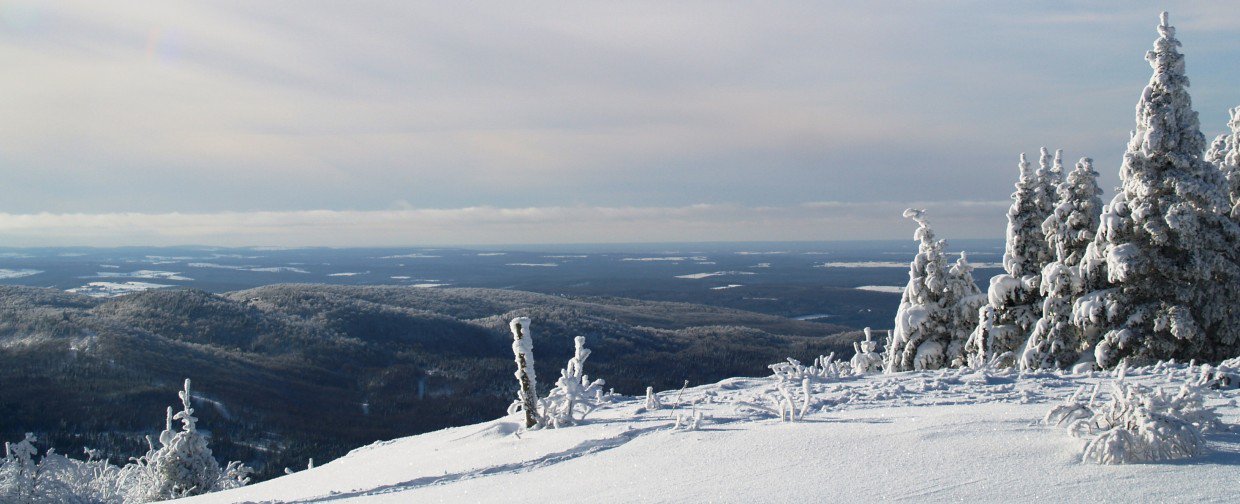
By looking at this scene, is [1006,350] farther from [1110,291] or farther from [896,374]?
[896,374]

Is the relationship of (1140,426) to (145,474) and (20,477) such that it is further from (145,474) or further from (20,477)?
(145,474)

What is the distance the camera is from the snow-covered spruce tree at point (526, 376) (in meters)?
10.2

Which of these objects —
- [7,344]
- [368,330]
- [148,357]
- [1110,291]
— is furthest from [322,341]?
[1110,291]

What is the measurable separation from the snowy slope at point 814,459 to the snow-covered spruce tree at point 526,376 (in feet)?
1.21

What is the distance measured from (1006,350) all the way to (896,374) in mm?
11036

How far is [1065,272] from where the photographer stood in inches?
751

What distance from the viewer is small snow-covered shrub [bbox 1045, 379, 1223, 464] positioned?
5.45 m

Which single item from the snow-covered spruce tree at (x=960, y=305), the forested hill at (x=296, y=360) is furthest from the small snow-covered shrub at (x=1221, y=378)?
the forested hill at (x=296, y=360)

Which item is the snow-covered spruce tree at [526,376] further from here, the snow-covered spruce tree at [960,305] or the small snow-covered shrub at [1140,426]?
the snow-covered spruce tree at [960,305]

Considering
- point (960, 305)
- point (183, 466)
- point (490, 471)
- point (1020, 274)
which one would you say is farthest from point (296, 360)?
point (490, 471)

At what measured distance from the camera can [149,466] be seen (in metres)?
18.5

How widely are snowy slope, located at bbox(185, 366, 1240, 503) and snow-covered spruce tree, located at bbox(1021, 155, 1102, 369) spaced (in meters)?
8.59

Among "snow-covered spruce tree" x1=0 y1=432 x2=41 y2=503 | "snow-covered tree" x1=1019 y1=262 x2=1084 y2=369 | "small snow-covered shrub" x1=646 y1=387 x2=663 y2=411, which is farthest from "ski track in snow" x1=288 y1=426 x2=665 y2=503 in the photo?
"snow-covered tree" x1=1019 y1=262 x2=1084 y2=369

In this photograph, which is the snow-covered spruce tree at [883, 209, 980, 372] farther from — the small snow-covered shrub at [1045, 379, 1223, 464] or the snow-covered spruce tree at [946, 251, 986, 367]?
the small snow-covered shrub at [1045, 379, 1223, 464]
